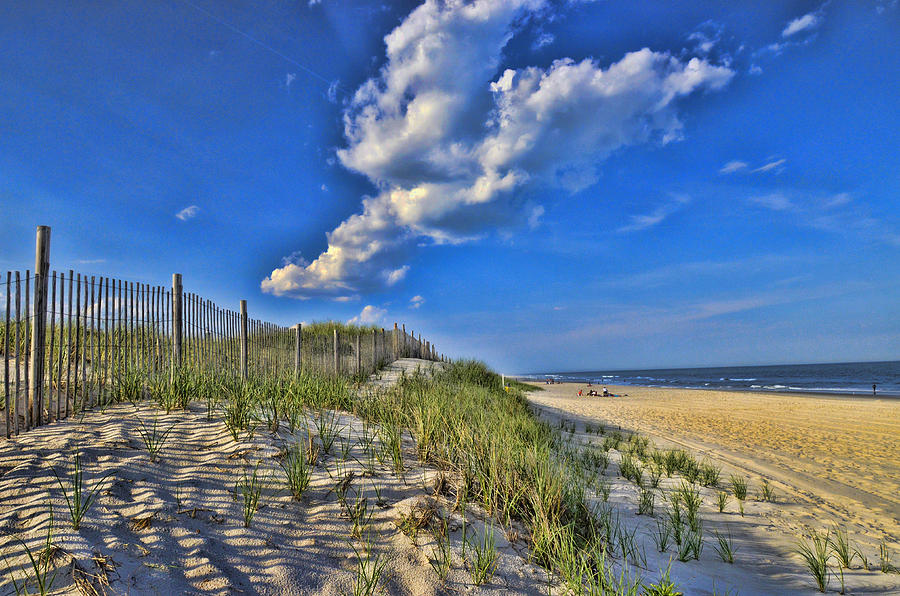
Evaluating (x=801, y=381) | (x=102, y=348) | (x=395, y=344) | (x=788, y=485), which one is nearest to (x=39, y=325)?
(x=102, y=348)

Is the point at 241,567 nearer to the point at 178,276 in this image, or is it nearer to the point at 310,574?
the point at 310,574

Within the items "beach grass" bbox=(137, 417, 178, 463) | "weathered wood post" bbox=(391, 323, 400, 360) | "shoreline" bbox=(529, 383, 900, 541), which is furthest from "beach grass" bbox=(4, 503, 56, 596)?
"weathered wood post" bbox=(391, 323, 400, 360)

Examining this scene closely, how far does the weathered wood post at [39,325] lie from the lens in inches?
198

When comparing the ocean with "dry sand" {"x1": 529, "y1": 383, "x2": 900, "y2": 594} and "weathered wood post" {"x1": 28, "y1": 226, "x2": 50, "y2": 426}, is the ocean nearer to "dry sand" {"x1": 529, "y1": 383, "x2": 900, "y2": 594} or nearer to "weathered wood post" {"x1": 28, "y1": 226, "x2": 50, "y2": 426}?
"dry sand" {"x1": 529, "y1": 383, "x2": 900, "y2": 594}

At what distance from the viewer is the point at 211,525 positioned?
10.4 feet

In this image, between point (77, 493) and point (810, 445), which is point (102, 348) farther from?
point (810, 445)

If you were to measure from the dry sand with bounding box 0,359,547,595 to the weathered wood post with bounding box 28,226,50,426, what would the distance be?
0.65 metres

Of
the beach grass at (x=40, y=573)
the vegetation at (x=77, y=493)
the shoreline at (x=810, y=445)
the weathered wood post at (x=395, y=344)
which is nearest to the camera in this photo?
the beach grass at (x=40, y=573)

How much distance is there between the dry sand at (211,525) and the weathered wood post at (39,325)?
2.12ft

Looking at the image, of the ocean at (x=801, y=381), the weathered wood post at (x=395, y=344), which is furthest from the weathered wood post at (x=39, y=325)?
the ocean at (x=801, y=381)

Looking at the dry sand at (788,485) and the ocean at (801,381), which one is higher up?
the dry sand at (788,485)

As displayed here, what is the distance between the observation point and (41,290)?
5.36 meters

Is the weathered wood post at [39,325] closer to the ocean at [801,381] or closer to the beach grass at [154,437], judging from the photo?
the beach grass at [154,437]

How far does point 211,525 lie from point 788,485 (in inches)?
329
